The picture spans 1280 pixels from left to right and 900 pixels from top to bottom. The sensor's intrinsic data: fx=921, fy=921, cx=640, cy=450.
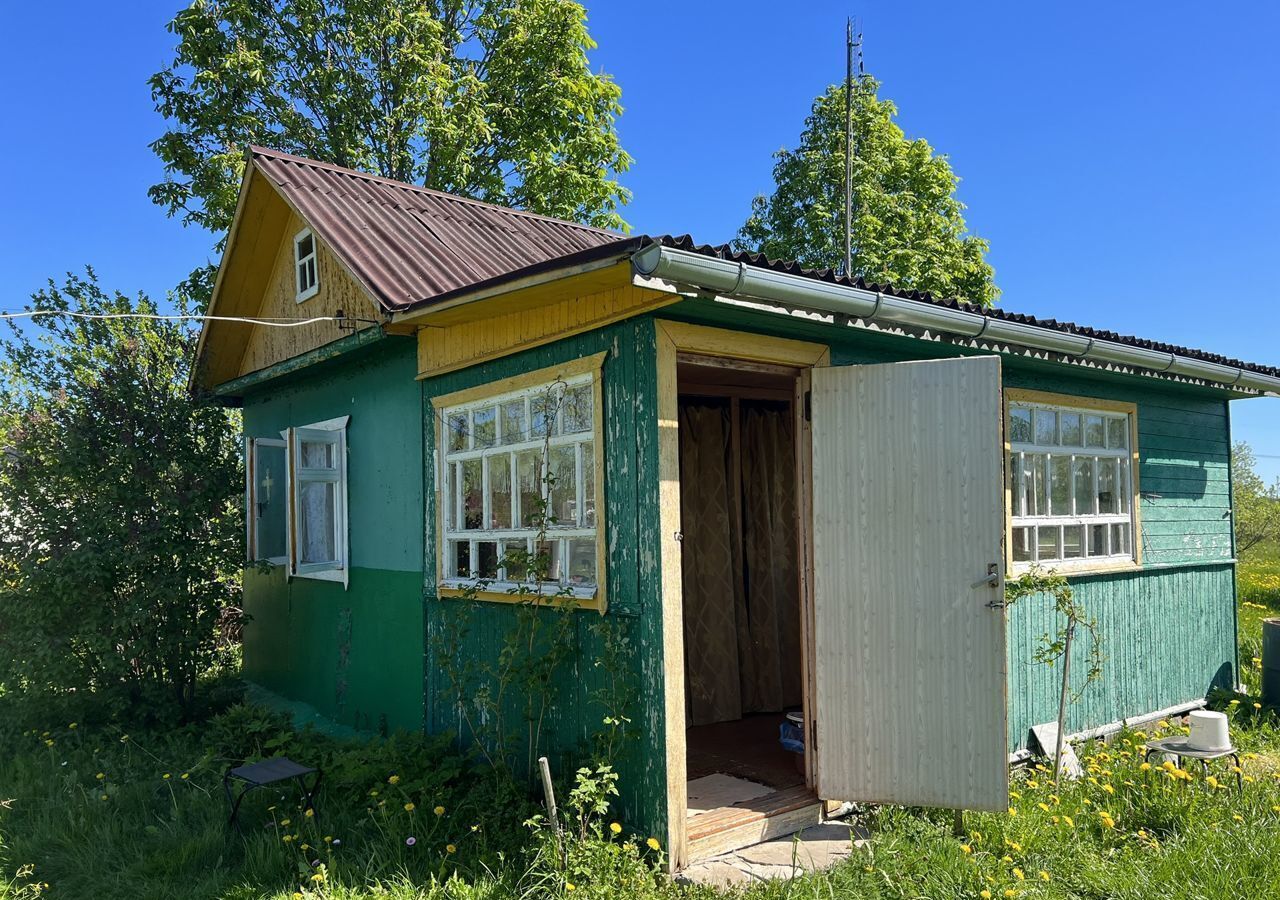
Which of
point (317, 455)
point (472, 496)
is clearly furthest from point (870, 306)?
point (317, 455)

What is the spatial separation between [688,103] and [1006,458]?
358 inches

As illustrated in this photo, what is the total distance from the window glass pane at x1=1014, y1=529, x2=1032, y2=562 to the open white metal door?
161 cm

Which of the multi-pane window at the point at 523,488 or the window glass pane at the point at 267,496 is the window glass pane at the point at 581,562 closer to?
the multi-pane window at the point at 523,488

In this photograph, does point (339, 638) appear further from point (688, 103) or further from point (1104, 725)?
point (688, 103)

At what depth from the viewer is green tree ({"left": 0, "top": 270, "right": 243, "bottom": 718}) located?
7199 mm

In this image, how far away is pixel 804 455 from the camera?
4.89 m

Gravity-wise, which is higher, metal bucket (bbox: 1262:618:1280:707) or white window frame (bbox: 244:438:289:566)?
white window frame (bbox: 244:438:289:566)

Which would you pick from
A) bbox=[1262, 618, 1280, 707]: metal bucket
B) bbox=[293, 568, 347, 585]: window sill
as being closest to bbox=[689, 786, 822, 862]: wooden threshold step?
bbox=[293, 568, 347, 585]: window sill

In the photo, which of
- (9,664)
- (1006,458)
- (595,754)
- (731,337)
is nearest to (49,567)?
(9,664)

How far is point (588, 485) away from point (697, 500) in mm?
2375

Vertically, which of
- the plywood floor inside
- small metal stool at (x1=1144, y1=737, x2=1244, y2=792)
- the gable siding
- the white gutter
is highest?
the gable siding

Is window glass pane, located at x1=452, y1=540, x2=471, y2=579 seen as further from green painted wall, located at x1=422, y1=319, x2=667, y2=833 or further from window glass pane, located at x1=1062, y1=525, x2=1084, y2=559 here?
window glass pane, located at x1=1062, y1=525, x2=1084, y2=559

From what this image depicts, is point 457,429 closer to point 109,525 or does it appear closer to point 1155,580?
point 109,525

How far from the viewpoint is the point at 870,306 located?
171 inches
